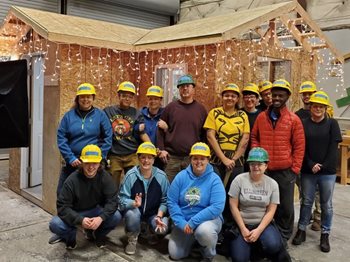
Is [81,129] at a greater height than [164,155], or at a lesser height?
greater

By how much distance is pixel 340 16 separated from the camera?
8.04m

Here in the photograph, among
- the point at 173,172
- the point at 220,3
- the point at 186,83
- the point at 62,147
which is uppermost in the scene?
the point at 220,3

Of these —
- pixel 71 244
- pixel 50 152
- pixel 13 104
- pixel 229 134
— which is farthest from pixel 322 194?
pixel 13 104

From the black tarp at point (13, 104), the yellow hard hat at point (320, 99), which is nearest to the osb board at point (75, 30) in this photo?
the black tarp at point (13, 104)

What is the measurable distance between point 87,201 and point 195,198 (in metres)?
1.06

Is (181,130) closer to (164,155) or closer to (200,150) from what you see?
(164,155)

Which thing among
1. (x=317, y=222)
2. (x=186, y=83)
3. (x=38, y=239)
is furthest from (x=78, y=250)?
(x=317, y=222)

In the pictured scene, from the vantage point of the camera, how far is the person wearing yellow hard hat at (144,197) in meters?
3.60

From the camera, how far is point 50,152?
477 centimetres

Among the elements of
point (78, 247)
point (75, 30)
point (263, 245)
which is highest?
point (75, 30)

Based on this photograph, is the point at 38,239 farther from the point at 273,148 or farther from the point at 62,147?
the point at 273,148

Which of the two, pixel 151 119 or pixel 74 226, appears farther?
pixel 151 119

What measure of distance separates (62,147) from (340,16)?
6970 millimetres

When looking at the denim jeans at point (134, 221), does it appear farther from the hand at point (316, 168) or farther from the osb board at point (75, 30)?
the osb board at point (75, 30)
